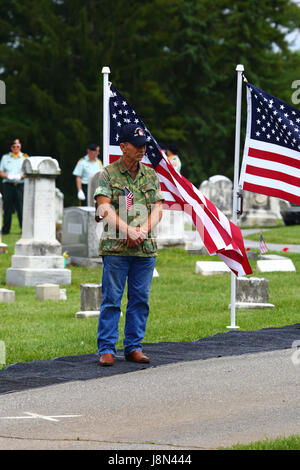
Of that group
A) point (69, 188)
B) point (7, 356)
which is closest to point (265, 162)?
point (7, 356)

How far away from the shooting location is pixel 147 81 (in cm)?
5378

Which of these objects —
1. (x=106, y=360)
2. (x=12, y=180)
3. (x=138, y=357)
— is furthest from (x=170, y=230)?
(x=106, y=360)

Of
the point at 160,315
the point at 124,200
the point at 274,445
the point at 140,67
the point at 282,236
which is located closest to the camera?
the point at 274,445

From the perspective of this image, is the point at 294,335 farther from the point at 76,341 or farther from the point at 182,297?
the point at 182,297

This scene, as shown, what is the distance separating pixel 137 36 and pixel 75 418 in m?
48.0

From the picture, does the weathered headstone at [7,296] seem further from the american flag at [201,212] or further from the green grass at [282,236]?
the green grass at [282,236]

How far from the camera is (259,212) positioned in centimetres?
3142

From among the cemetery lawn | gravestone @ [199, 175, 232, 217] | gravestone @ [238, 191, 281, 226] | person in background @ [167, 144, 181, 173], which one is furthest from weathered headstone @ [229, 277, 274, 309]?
gravestone @ [238, 191, 281, 226]

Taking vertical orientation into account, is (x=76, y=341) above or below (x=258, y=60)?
below

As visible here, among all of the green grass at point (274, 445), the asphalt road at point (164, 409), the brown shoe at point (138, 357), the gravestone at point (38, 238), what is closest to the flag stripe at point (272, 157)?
the asphalt road at point (164, 409)

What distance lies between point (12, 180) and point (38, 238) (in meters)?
7.15

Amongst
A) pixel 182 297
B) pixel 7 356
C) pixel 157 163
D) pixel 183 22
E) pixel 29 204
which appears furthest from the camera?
pixel 183 22

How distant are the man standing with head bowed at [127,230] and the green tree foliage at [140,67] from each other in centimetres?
4076
